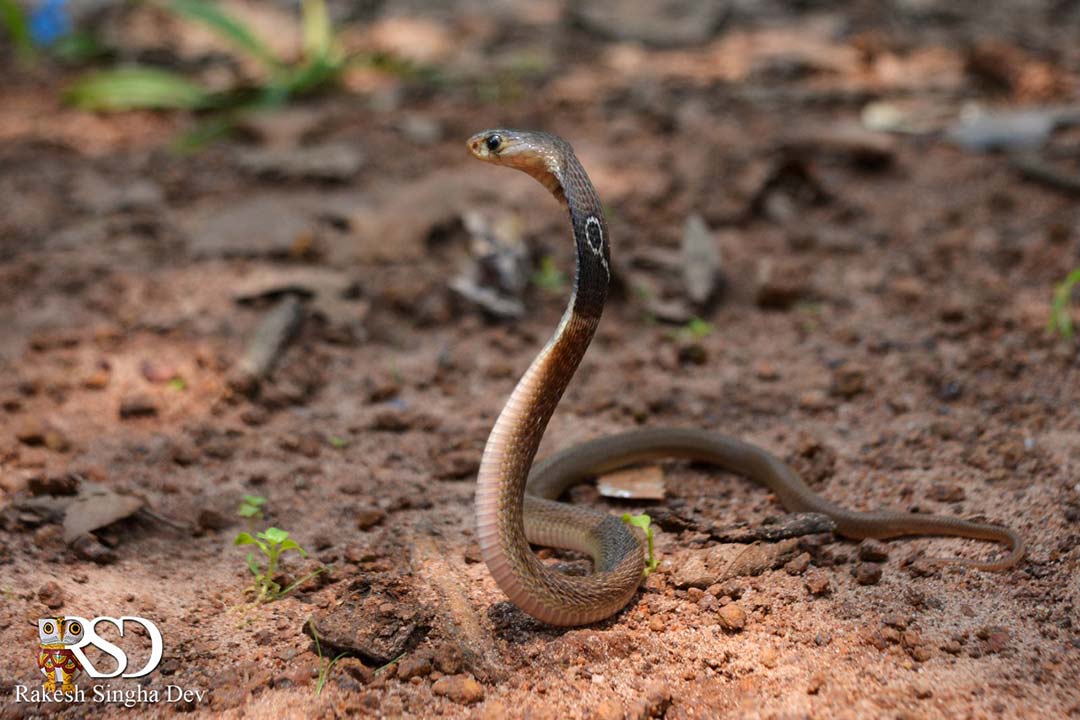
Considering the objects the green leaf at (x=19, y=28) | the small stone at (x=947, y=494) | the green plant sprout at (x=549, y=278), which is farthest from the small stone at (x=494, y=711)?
the green leaf at (x=19, y=28)

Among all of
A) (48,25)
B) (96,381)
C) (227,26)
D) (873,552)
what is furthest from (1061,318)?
(48,25)

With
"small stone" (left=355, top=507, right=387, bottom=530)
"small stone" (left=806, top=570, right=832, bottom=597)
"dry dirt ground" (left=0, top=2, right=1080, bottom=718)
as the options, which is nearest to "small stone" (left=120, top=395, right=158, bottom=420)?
"dry dirt ground" (left=0, top=2, right=1080, bottom=718)

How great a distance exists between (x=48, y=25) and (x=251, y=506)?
7122 millimetres

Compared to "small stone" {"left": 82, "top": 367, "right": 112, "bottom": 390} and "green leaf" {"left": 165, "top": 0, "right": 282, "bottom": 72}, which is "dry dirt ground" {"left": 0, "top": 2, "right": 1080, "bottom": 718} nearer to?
"small stone" {"left": 82, "top": 367, "right": 112, "bottom": 390}

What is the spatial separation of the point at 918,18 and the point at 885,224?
4.12 m

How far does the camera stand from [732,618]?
10.3 feet

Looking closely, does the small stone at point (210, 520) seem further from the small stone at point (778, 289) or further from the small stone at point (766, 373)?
the small stone at point (778, 289)

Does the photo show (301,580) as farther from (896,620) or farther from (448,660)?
(896,620)

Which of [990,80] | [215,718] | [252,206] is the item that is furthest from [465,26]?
[215,718]

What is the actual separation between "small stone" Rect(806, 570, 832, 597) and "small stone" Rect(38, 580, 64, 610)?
8.04ft

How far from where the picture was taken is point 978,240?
5.98 m

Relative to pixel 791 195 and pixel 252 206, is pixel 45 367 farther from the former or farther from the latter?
pixel 791 195

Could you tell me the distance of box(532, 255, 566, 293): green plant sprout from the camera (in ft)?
19.4

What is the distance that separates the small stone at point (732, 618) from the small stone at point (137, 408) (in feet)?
9.44
